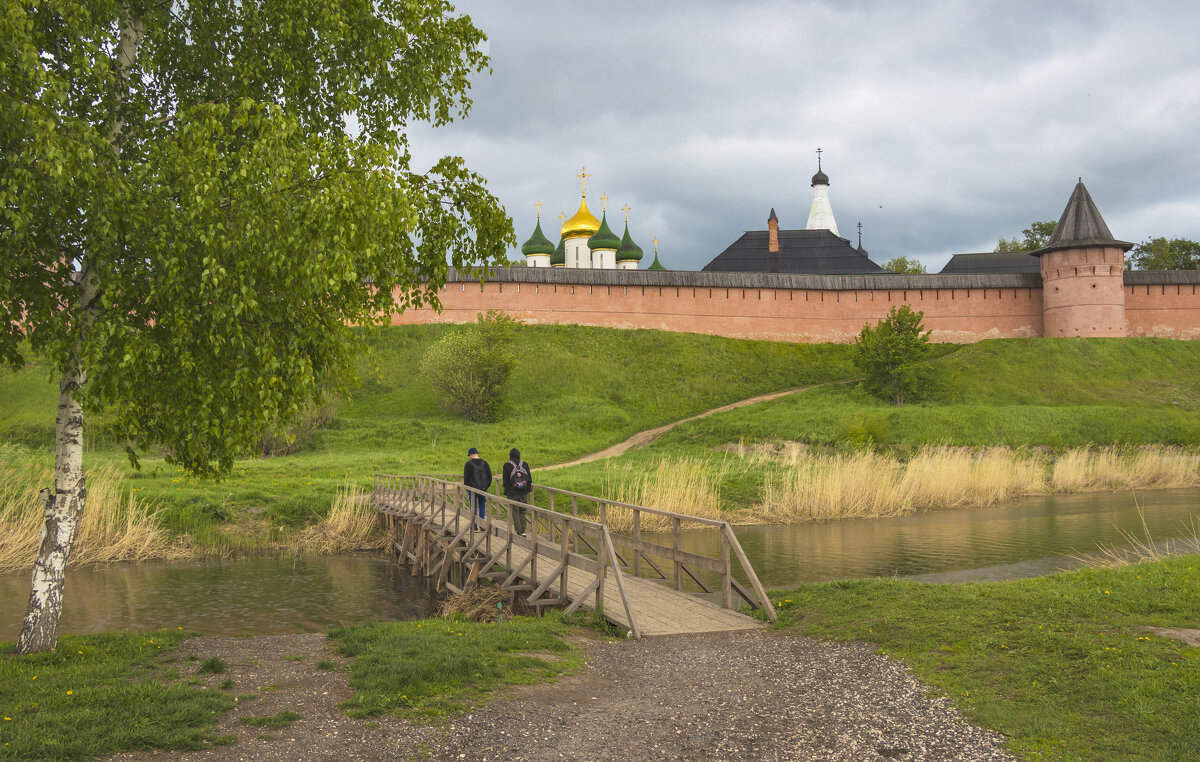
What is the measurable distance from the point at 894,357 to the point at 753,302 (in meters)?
10.2

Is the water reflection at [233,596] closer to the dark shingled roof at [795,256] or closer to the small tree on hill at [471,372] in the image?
the small tree on hill at [471,372]

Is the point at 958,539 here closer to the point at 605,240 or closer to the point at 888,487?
the point at 888,487

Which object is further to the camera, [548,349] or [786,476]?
[548,349]

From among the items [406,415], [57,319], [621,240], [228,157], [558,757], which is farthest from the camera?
[621,240]

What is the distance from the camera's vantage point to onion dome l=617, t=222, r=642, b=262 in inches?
2239

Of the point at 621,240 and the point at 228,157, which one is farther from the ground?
the point at 621,240

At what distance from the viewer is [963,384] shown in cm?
3525

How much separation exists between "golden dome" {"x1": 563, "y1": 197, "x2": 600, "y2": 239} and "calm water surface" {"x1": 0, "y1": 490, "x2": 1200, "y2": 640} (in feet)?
127

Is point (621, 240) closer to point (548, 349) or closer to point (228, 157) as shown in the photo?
point (548, 349)

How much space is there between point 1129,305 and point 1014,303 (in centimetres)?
459

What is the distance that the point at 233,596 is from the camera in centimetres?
1317

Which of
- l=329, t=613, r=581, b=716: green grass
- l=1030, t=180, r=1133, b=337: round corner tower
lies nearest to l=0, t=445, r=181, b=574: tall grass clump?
l=329, t=613, r=581, b=716: green grass

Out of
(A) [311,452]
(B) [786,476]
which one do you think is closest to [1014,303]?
(B) [786,476]

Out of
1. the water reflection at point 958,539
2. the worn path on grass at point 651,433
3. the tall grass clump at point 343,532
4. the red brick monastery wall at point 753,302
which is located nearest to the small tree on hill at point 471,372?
the worn path on grass at point 651,433
